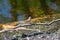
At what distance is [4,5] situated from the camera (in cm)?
709

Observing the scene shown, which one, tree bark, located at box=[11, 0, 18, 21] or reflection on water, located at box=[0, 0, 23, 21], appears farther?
reflection on water, located at box=[0, 0, 23, 21]

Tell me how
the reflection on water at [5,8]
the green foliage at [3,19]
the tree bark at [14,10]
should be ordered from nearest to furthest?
the green foliage at [3,19]
the tree bark at [14,10]
the reflection on water at [5,8]

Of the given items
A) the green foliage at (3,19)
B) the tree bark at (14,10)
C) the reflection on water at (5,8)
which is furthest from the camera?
the reflection on water at (5,8)

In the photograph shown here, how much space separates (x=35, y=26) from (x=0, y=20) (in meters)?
1.96

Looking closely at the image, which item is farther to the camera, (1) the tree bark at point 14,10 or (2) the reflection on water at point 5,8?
(2) the reflection on water at point 5,8

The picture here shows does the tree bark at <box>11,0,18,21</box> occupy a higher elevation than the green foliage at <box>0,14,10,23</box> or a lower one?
lower

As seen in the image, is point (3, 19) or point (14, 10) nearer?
point (3, 19)

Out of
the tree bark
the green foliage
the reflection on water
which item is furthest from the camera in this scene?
the reflection on water

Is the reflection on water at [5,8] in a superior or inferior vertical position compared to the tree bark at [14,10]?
superior

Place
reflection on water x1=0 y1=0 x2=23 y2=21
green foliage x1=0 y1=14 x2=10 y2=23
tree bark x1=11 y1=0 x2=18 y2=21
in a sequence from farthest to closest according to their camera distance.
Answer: reflection on water x1=0 y1=0 x2=23 y2=21
tree bark x1=11 y1=0 x2=18 y2=21
green foliage x1=0 y1=14 x2=10 y2=23

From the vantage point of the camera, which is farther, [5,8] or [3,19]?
[5,8]

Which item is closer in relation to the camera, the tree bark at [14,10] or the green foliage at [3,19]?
the green foliage at [3,19]

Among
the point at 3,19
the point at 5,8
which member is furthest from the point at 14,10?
the point at 3,19

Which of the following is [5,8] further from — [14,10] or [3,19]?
[3,19]
